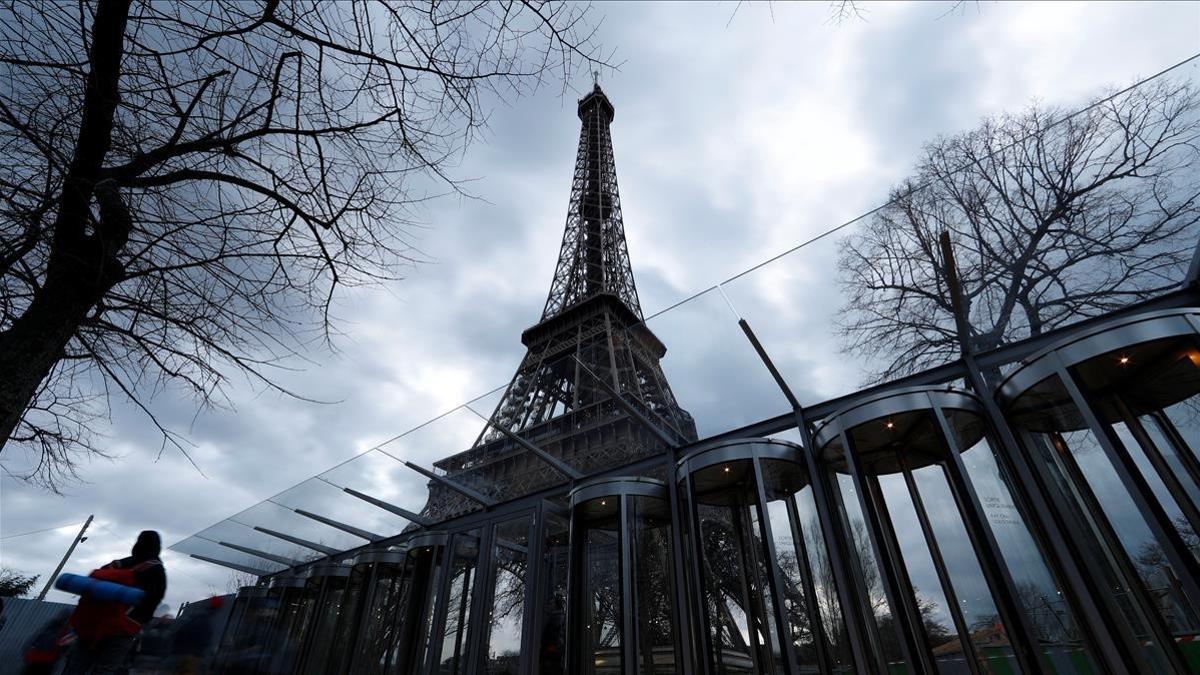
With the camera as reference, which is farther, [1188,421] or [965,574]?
[965,574]

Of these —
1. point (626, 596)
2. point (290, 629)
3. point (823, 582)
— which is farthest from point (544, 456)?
point (290, 629)

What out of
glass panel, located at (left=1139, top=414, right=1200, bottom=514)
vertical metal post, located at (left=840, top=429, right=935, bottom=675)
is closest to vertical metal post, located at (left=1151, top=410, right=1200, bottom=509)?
glass panel, located at (left=1139, top=414, right=1200, bottom=514)

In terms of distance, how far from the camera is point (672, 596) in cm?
500

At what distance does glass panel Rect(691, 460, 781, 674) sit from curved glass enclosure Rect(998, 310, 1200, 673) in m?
2.26

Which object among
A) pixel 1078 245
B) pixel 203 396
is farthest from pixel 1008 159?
pixel 203 396

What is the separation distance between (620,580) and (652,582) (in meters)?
0.32

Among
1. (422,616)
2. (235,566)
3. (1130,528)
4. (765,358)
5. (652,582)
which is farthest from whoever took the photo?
(235,566)

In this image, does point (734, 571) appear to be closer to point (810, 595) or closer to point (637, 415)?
point (810, 595)

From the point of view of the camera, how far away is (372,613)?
331 inches

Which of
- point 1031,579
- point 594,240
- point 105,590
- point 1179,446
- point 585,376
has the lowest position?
point 105,590

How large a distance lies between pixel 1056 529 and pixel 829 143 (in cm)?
349

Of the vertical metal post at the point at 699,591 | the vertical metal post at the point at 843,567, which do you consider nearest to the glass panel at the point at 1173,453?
the vertical metal post at the point at 843,567

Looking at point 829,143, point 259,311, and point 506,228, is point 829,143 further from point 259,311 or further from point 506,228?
point 259,311

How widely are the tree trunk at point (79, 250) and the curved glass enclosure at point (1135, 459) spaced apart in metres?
5.69
